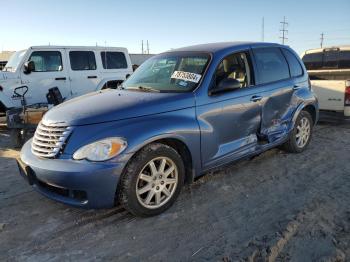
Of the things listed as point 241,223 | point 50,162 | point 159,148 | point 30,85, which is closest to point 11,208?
point 50,162

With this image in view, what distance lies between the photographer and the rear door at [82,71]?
9672 mm

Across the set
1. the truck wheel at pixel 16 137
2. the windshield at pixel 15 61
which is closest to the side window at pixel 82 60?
the windshield at pixel 15 61

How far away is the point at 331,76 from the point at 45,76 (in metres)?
7.12

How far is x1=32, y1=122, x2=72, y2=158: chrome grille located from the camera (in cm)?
346

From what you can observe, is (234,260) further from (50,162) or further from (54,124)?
(54,124)

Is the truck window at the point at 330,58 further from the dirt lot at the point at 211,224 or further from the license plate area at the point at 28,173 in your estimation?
the license plate area at the point at 28,173

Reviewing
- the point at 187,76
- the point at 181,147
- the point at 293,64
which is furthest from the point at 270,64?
the point at 181,147

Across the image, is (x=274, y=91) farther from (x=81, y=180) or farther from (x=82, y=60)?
(x=82, y=60)

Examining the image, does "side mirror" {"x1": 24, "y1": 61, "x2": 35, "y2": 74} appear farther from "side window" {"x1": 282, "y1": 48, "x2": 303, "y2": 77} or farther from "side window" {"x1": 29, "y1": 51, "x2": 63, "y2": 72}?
"side window" {"x1": 282, "y1": 48, "x2": 303, "y2": 77}

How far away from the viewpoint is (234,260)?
2.94 meters

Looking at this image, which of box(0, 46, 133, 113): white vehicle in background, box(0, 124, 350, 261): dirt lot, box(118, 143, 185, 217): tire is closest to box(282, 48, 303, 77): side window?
box(0, 124, 350, 261): dirt lot

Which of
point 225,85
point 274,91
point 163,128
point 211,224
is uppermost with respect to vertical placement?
point 225,85

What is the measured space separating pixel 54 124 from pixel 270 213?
2458mm

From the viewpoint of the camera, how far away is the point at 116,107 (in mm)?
3697
